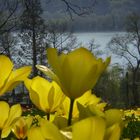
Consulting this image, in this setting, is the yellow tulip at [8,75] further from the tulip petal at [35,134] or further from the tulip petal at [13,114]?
the tulip petal at [35,134]

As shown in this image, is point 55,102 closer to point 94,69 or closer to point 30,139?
point 94,69

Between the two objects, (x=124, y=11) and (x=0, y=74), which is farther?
(x=124, y=11)

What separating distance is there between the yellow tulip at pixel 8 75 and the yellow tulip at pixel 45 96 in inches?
4.8

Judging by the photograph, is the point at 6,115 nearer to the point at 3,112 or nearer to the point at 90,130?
the point at 3,112

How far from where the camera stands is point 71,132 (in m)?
0.62

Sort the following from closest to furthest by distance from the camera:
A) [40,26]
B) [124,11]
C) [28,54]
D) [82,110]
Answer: [82,110] < [40,26] < [28,54] < [124,11]

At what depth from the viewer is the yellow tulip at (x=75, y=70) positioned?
0.79 m

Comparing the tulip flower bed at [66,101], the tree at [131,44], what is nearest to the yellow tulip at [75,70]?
the tulip flower bed at [66,101]

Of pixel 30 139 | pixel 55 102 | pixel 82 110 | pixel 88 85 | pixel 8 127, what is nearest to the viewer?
pixel 30 139

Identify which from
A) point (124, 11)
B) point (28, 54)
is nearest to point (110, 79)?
point (28, 54)

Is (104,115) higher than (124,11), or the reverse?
(124,11)

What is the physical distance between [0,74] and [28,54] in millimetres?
42142

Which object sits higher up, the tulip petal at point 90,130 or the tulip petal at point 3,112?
the tulip petal at point 90,130

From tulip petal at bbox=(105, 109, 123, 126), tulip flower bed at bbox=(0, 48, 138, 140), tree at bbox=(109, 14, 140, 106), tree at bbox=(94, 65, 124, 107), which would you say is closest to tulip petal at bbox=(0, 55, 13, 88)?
tulip flower bed at bbox=(0, 48, 138, 140)
